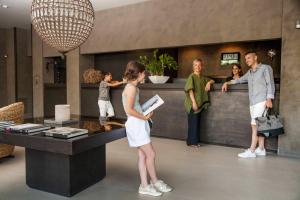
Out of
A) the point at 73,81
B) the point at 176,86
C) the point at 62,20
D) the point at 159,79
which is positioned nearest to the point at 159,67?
the point at 159,79

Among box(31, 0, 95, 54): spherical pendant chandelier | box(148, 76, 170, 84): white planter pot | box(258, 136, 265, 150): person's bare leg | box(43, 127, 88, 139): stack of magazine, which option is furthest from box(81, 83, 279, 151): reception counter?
box(43, 127, 88, 139): stack of magazine

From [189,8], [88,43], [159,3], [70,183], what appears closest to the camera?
[70,183]

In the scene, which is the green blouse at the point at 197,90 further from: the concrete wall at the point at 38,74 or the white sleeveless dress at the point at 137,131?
the concrete wall at the point at 38,74

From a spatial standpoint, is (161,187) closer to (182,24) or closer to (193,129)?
(193,129)

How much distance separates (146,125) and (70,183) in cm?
93

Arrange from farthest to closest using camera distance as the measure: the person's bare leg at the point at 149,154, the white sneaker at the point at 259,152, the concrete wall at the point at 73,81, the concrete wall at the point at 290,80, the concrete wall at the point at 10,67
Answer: the concrete wall at the point at 10,67 < the concrete wall at the point at 73,81 < the white sneaker at the point at 259,152 < the concrete wall at the point at 290,80 < the person's bare leg at the point at 149,154

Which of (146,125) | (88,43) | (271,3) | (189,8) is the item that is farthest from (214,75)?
(146,125)

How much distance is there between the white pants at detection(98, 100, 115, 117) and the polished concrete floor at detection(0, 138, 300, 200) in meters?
1.68

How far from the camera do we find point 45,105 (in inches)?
323

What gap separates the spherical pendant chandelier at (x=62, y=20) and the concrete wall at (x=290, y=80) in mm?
2935

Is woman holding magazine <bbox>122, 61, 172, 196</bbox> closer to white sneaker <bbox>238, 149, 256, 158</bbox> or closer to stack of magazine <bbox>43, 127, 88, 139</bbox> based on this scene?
stack of magazine <bbox>43, 127, 88, 139</bbox>

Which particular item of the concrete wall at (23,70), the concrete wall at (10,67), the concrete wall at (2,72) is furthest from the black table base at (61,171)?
the concrete wall at (2,72)

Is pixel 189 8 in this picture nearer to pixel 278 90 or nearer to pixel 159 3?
pixel 159 3

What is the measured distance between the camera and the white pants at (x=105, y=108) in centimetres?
609
